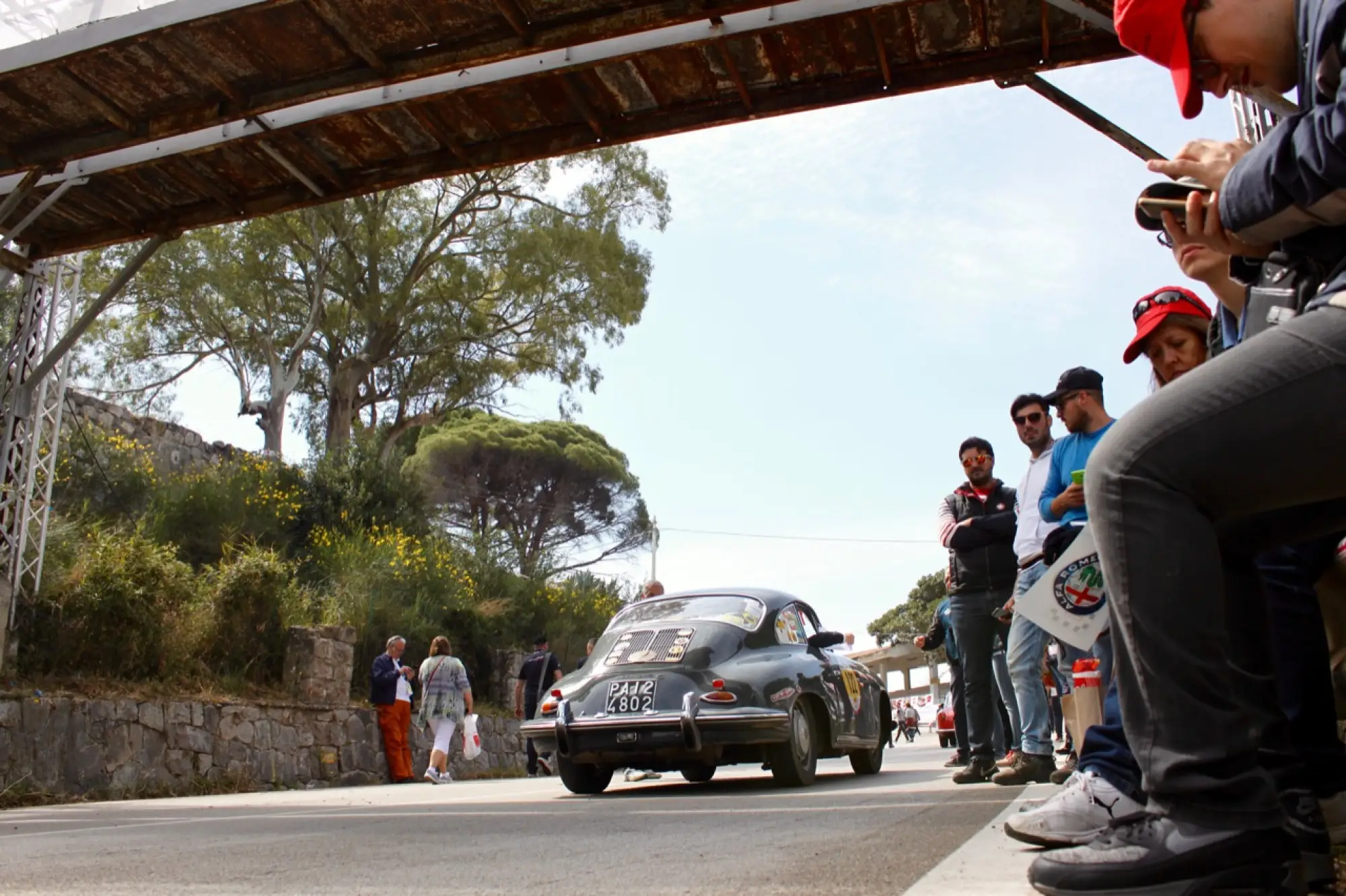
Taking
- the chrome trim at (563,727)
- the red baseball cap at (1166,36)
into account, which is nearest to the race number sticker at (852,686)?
the chrome trim at (563,727)

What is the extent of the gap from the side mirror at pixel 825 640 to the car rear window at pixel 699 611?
Result: 50 centimetres

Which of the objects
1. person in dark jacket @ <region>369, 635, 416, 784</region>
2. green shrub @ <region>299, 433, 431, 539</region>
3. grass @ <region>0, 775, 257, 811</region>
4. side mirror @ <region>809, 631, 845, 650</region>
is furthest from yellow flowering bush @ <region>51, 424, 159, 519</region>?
side mirror @ <region>809, 631, 845, 650</region>

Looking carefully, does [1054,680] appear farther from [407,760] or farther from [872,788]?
[407,760]

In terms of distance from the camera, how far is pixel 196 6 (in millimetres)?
7098

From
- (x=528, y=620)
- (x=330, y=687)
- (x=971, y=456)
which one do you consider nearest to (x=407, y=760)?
(x=330, y=687)

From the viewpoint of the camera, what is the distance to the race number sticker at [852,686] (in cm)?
892

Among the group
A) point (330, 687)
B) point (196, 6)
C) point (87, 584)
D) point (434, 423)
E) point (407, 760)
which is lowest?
point (407, 760)

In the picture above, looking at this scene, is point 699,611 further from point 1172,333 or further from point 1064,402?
point 1172,333

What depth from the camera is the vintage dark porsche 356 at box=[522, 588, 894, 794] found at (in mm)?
7590

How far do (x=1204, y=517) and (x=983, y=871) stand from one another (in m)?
1.25

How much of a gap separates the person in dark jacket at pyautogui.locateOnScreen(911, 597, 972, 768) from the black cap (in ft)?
7.34

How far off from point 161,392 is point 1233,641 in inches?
1132

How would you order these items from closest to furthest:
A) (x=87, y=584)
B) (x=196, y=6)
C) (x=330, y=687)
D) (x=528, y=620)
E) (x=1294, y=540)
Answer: (x=1294, y=540)
(x=196, y=6)
(x=87, y=584)
(x=330, y=687)
(x=528, y=620)

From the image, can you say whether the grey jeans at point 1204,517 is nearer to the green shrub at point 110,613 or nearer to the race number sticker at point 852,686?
the race number sticker at point 852,686
